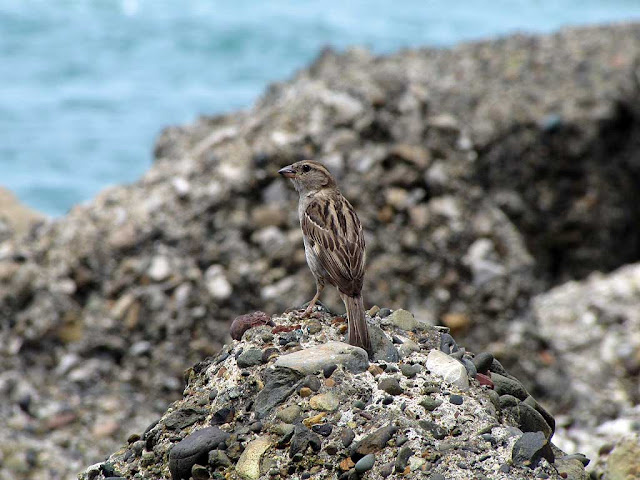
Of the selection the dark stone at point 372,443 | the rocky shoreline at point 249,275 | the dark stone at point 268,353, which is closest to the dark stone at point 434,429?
the dark stone at point 372,443

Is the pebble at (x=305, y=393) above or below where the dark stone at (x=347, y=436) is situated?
above

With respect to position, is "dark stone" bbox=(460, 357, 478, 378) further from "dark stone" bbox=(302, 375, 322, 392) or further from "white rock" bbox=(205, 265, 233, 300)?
"white rock" bbox=(205, 265, 233, 300)

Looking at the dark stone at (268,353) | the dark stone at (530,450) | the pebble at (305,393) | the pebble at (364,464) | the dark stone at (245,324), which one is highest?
the dark stone at (245,324)

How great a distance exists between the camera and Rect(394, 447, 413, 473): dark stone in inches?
137

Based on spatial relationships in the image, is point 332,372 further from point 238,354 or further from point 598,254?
point 598,254

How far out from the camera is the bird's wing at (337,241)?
4.93 metres

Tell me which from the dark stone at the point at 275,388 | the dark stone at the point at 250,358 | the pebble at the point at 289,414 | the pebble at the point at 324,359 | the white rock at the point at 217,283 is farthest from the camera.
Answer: the white rock at the point at 217,283

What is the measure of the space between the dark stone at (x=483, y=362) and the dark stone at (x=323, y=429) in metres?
0.83

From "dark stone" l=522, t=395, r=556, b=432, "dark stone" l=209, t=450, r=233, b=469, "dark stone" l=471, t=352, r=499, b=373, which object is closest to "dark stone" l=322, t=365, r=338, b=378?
"dark stone" l=209, t=450, r=233, b=469

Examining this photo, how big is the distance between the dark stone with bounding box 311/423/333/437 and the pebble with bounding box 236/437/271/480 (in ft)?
0.61

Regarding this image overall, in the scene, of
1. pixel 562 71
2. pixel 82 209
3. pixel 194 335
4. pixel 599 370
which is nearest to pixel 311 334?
pixel 194 335

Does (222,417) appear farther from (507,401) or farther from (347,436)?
(507,401)

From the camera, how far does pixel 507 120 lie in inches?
468

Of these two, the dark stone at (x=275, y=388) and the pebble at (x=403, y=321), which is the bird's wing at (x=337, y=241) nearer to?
the pebble at (x=403, y=321)
